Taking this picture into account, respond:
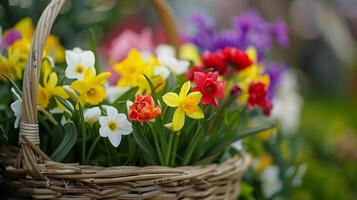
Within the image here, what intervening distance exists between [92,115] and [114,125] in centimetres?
5

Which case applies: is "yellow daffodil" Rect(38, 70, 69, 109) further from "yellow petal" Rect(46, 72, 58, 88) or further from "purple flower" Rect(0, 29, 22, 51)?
"purple flower" Rect(0, 29, 22, 51)

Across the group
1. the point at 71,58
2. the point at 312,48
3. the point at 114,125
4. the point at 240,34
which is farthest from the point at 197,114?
the point at 312,48

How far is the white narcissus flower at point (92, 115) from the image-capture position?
3.04ft

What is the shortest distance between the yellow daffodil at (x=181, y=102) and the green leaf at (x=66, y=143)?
0.18 metres

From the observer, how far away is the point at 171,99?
2.97 feet

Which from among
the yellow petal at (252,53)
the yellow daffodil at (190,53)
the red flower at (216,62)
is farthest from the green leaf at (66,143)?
the yellow daffodil at (190,53)

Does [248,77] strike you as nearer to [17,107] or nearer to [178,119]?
[178,119]

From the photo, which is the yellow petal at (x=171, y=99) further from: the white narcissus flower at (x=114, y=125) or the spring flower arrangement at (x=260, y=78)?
the spring flower arrangement at (x=260, y=78)

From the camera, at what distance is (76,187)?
911 mm

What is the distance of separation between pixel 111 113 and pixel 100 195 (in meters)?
0.14

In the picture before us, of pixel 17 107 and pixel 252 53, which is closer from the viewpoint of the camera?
pixel 17 107

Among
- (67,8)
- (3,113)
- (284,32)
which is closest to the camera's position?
(3,113)

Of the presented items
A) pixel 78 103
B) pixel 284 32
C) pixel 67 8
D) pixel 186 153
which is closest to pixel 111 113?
pixel 78 103

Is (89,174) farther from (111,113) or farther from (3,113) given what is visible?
(3,113)
